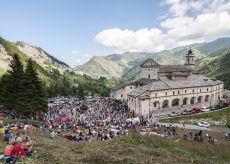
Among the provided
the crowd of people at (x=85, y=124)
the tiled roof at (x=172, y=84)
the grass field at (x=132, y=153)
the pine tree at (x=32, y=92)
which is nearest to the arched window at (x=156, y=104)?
the tiled roof at (x=172, y=84)

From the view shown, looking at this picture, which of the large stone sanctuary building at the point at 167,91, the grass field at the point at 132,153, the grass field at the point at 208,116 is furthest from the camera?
the large stone sanctuary building at the point at 167,91

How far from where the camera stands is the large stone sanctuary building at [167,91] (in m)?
65.8

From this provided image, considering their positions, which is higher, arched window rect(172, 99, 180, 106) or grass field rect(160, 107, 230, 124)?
arched window rect(172, 99, 180, 106)

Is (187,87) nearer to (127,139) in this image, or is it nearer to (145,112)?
(145,112)

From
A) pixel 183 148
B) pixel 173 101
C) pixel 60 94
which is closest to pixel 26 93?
pixel 183 148

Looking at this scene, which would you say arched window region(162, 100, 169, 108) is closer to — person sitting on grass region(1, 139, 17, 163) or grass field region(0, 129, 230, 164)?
grass field region(0, 129, 230, 164)

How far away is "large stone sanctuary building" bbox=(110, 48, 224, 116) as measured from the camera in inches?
2591

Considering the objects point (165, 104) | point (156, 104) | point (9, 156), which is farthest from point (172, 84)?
point (9, 156)

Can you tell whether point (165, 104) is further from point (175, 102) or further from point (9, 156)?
point (9, 156)

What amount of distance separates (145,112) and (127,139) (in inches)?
1528

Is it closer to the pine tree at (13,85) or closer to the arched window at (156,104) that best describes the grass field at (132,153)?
the pine tree at (13,85)

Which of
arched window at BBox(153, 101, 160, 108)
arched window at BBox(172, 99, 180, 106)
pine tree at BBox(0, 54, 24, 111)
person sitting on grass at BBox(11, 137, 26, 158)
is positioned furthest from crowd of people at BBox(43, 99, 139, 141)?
arched window at BBox(172, 99, 180, 106)

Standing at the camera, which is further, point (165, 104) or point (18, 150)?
point (165, 104)

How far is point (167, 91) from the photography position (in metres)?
69.3
